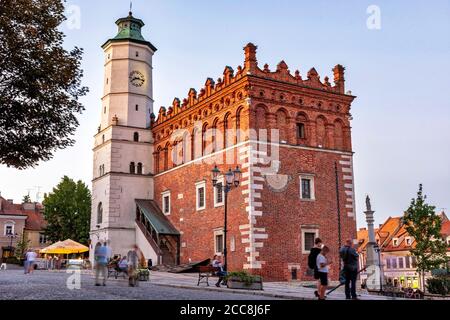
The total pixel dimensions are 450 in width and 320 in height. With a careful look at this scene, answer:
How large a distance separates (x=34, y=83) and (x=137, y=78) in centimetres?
2501

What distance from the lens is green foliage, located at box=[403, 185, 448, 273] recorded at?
34969 millimetres

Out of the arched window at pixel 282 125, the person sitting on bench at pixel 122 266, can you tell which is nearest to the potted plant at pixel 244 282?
the person sitting on bench at pixel 122 266

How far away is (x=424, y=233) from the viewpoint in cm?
3625

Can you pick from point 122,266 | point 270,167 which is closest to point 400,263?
point 270,167

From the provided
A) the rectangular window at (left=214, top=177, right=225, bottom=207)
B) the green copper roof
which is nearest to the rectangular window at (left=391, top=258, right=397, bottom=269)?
the green copper roof

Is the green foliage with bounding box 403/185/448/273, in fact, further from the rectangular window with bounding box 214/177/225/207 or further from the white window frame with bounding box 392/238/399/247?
the white window frame with bounding box 392/238/399/247

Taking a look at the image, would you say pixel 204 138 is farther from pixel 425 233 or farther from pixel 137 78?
pixel 425 233

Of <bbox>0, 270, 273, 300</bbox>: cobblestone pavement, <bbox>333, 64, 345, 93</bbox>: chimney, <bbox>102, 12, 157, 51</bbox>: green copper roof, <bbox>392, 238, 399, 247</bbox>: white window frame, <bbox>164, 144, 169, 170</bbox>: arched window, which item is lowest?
<bbox>0, 270, 273, 300</bbox>: cobblestone pavement

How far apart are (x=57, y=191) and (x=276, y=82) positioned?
3762cm
